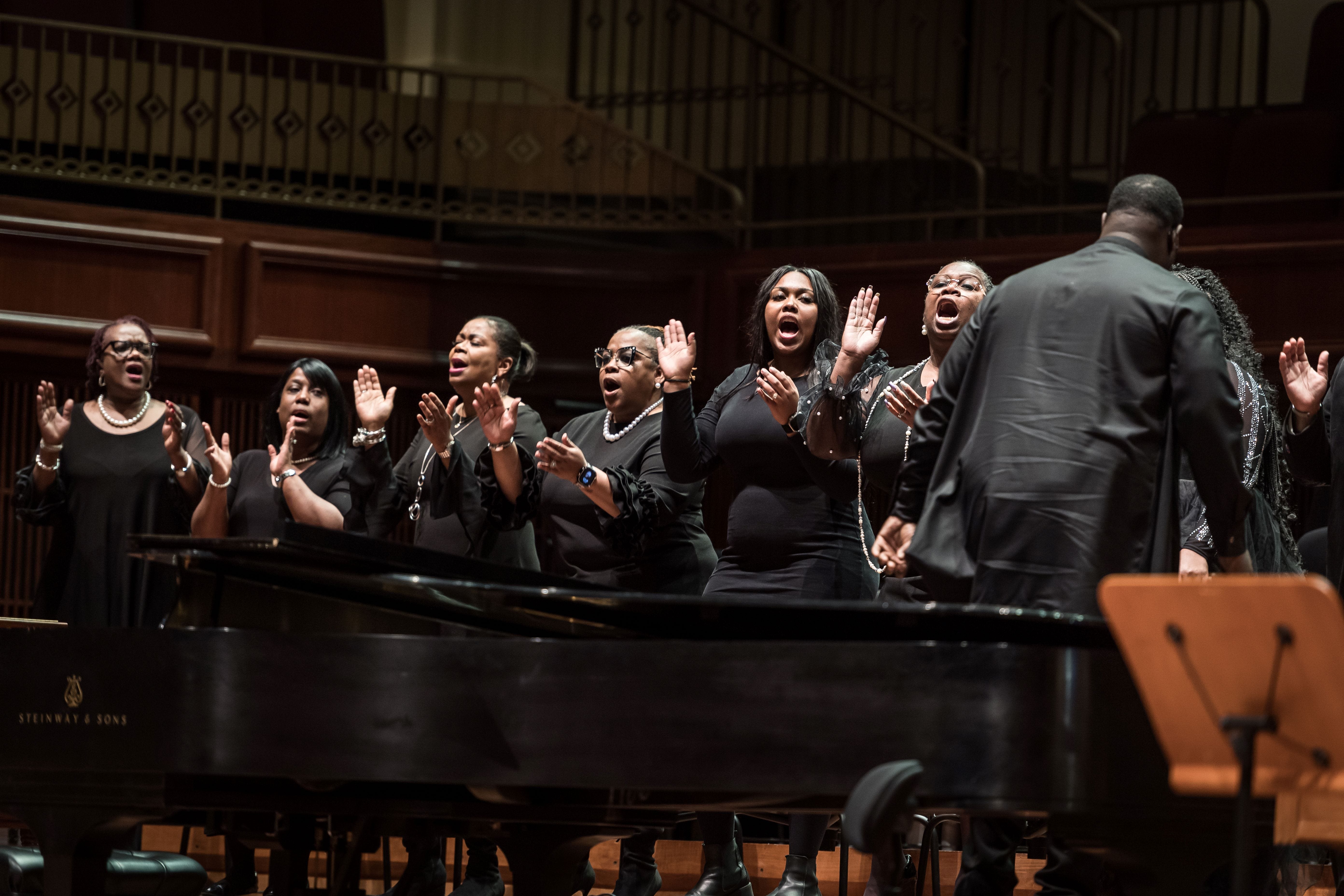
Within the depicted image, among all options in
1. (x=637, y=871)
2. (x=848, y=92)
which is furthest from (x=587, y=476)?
(x=848, y=92)

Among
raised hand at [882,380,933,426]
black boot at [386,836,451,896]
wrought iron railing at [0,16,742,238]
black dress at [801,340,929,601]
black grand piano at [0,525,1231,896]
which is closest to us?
black grand piano at [0,525,1231,896]

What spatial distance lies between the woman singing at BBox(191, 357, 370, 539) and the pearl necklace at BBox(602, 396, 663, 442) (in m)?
0.63

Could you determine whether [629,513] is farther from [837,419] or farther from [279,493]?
[279,493]

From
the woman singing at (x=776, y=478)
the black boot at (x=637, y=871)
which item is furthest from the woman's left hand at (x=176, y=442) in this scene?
the black boot at (x=637, y=871)

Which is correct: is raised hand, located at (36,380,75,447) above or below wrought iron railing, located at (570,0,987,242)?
Answer: below

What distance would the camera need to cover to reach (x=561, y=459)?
3.61 m

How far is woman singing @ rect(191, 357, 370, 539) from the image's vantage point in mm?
4199

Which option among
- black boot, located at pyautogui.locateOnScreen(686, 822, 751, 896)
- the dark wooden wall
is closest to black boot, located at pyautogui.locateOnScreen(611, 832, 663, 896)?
black boot, located at pyautogui.locateOnScreen(686, 822, 751, 896)

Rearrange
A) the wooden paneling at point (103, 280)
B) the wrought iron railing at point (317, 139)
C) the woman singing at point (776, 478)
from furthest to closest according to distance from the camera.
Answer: the wrought iron railing at point (317, 139)
the wooden paneling at point (103, 280)
the woman singing at point (776, 478)

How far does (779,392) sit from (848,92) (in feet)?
11.7

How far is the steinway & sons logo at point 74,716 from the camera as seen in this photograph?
8.28ft

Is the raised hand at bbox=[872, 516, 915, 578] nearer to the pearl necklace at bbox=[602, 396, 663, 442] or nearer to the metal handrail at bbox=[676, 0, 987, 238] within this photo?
the pearl necklace at bbox=[602, 396, 663, 442]

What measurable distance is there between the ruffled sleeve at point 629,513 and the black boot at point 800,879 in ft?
2.55

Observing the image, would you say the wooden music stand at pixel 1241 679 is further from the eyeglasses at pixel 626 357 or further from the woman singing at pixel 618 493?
the eyeglasses at pixel 626 357
